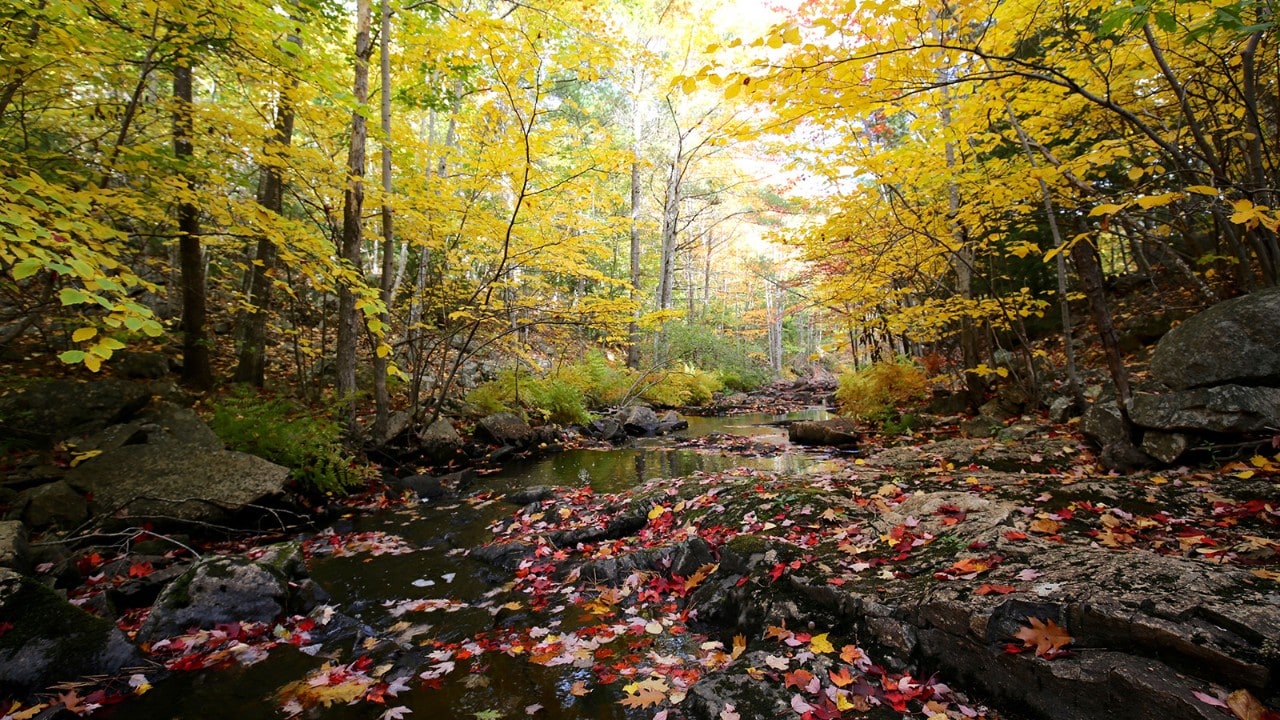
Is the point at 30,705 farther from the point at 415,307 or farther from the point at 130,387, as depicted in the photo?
the point at 415,307

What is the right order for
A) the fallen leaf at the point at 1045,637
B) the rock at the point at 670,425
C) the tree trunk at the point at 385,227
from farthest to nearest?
the rock at the point at 670,425 → the tree trunk at the point at 385,227 → the fallen leaf at the point at 1045,637

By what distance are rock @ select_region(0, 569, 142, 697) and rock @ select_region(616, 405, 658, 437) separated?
32.3ft

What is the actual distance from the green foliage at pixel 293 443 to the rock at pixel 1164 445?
358 inches

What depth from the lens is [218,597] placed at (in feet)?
12.2

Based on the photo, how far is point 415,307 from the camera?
482 inches

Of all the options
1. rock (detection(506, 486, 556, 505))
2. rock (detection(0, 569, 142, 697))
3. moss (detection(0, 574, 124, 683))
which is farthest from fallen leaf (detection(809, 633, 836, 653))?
rock (detection(506, 486, 556, 505))

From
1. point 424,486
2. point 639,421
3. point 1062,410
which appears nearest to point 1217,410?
point 1062,410

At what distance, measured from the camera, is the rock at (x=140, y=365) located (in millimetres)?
8211

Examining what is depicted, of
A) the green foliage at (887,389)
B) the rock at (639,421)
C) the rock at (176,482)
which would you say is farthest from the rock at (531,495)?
the green foliage at (887,389)

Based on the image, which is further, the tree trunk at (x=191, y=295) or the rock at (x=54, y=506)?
the tree trunk at (x=191, y=295)

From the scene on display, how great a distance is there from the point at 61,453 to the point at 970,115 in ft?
32.4

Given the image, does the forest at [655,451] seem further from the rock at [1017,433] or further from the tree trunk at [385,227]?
the rock at [1017,433]

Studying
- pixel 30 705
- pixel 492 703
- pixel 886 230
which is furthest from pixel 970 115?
pixel 30 705

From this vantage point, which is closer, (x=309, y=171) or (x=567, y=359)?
(x=309, y=171)
